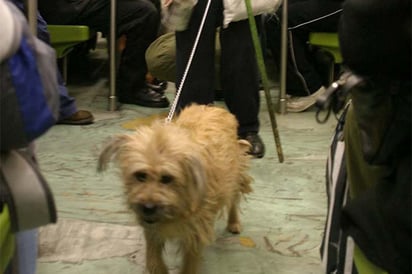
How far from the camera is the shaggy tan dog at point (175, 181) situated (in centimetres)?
159

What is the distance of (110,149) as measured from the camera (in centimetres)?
170

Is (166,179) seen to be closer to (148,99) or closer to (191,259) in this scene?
(191,259)

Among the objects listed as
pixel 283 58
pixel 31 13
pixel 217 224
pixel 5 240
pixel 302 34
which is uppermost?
pixel 31 13

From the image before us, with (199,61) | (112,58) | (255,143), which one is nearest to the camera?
(199,61)

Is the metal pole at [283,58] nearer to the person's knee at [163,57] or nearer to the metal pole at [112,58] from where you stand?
the person's knee at [163,57]

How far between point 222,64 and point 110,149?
1.22 m

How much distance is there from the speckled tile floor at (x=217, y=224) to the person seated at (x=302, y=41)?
→ 672 mm

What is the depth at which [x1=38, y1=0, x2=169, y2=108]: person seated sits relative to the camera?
3658 mm

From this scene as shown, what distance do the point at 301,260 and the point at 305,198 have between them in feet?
1.72

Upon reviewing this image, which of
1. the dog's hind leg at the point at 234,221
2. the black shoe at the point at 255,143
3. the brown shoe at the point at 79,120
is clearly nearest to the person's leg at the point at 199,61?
the black shoe at the point at 255,143

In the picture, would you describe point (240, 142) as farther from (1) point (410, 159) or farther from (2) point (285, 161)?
(1) point (410, 159)

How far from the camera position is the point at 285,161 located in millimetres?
2898

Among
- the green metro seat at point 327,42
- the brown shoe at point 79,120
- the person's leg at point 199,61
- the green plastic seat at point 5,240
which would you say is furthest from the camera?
the green metro seat at point 327,42

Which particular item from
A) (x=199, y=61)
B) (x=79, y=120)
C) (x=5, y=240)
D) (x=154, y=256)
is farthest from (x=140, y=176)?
(x=79, y=120)
